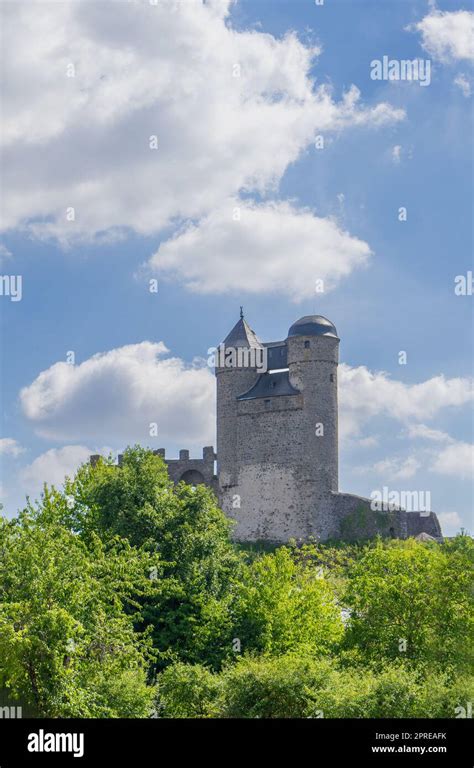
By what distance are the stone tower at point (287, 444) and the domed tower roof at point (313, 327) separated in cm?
6

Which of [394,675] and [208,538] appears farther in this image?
[208,538]

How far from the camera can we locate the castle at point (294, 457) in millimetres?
69438

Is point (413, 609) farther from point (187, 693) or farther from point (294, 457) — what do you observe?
point (294, 457)

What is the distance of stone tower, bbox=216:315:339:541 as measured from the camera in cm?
6956

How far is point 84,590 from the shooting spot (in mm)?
28203

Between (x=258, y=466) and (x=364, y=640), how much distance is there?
3743 cm

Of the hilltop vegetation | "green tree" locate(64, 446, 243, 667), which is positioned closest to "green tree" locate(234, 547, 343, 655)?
the hilltop vegetation

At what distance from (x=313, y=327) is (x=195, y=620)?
122 ft

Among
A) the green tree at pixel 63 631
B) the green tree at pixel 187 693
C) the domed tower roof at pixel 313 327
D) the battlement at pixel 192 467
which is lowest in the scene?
the green tree at pixel 187 693

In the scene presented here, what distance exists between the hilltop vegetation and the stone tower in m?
22.7

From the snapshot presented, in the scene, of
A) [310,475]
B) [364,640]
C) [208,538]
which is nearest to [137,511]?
[208,538]
